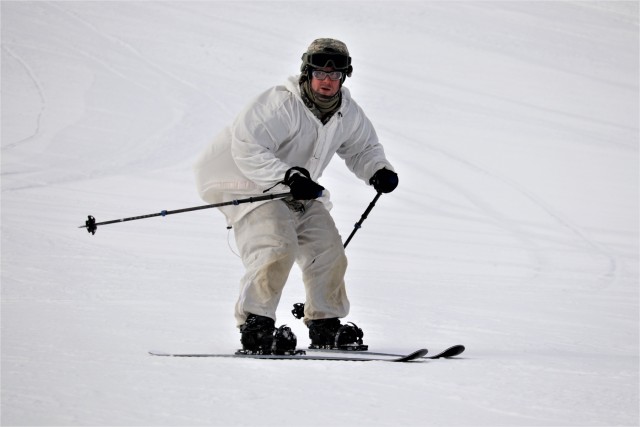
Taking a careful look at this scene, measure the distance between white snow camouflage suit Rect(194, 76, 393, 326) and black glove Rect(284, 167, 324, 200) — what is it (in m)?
0.09

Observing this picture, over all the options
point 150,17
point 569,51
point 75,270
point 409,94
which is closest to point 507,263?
point 75,270

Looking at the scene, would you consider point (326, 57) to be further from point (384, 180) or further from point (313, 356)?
point (313, 356)

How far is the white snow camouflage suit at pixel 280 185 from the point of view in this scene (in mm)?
5074

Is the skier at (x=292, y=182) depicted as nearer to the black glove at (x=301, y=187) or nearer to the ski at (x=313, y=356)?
the black glove at (x=301, y=187)

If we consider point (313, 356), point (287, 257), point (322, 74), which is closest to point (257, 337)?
point (313, 356)

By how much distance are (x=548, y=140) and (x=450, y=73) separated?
4.74 meters

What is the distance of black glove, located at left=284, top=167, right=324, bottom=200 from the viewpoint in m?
4.89

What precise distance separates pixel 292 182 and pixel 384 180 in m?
0.71

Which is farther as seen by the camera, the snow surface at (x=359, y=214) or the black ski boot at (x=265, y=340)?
the black ski boot at (x=265, y=340)

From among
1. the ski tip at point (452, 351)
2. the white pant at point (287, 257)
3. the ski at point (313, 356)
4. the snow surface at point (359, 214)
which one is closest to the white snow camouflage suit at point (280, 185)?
the white pant at point (287, 257)

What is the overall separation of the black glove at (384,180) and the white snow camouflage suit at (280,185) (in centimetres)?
12

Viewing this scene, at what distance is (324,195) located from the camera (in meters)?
5.39

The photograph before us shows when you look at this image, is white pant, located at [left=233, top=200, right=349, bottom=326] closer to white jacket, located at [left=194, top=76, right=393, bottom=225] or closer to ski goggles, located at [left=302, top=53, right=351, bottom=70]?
white jacket, located at [left=194, top=76, right=393, bottom=225]

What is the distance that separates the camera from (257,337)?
4.96m
